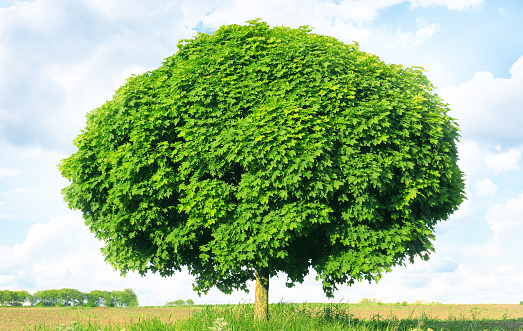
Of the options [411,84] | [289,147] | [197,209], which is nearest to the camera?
[289,147]

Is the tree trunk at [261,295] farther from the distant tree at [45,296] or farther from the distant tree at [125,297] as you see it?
the distant tree at [45,296]

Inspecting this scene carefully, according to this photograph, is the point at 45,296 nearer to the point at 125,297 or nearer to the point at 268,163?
the point at 125,297

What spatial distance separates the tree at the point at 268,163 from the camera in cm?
1084

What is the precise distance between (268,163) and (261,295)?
483 cm

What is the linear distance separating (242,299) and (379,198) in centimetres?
580

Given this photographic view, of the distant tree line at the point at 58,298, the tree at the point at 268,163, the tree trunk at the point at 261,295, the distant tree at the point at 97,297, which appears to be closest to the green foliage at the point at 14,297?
the distant tree line at the point at 58,298

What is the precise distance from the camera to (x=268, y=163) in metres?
10.8

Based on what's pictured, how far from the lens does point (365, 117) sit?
1133 cm

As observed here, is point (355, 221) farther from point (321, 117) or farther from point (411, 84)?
point (411, 84)

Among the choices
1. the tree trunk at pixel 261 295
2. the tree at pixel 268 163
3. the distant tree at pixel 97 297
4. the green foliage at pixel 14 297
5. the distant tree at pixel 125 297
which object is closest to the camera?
the tree at pixel 268 163

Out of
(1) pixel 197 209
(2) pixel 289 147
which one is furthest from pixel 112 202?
(2) pixel 289 147

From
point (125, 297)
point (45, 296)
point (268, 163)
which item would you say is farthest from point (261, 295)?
point (45, 296)

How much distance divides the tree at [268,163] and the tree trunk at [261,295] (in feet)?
0.15

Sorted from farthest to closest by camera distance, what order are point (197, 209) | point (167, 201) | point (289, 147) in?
point (167, 201)
point (197, 209)
point (289, 147)
